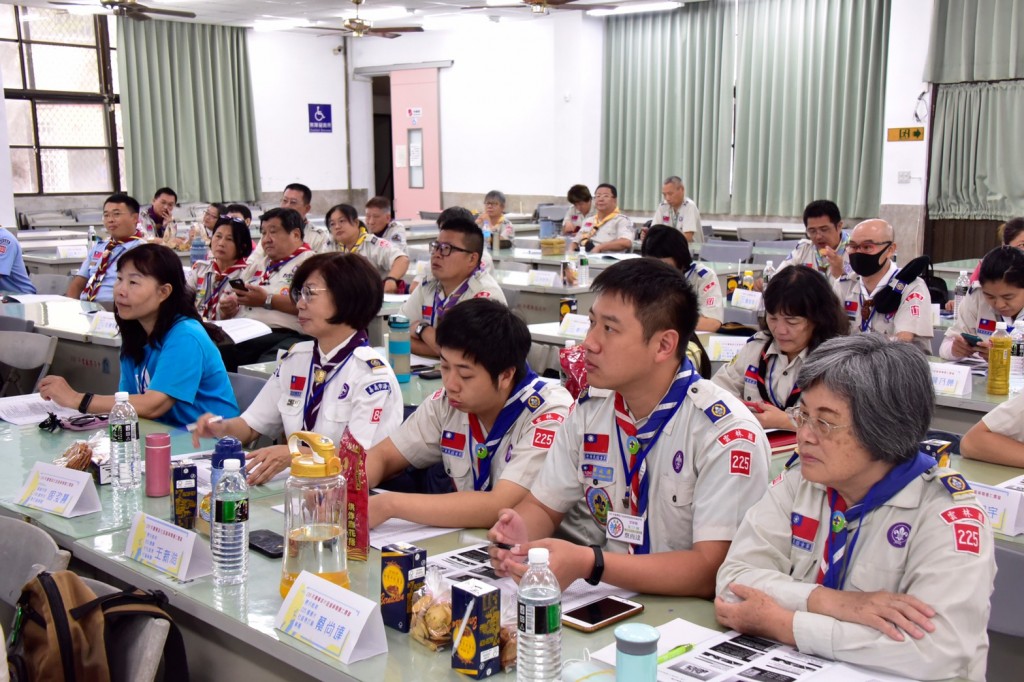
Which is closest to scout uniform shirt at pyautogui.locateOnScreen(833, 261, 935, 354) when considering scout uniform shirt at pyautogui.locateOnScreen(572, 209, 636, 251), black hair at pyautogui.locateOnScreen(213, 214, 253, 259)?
black hair at pyautogui.locateOnScreen(213, 214, 253, 259)

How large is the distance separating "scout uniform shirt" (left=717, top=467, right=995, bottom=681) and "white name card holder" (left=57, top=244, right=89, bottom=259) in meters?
7.65

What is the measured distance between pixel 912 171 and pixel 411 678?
9.25m

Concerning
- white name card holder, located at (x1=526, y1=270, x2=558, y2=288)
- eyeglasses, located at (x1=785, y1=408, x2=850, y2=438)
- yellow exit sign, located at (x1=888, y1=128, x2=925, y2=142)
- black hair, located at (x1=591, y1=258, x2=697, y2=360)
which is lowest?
white name card holder, located at (x1=526, y1=270, x2=558, y2=288)

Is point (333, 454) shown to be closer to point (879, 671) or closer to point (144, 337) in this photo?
point (879, 671)

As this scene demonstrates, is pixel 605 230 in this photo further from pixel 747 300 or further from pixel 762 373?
pixel 762 373

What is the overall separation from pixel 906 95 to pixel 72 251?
7.89 m

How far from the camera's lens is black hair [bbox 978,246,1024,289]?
4.20 meters

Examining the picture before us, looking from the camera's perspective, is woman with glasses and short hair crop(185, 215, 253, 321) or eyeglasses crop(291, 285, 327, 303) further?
woman with glasses and short hair crop(185, 215, 253, 321)

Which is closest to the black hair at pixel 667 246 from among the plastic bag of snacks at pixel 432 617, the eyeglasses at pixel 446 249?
the eyeglasses at pixel 446 249

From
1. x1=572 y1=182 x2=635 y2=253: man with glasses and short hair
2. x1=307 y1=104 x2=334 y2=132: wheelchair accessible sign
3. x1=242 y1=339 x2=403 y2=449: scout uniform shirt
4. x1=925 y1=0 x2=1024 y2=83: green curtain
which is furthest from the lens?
x1=307 y1=104 x2=334 y2=132: wheelchair accessible sign

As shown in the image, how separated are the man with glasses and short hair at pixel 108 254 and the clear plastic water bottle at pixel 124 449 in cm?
382

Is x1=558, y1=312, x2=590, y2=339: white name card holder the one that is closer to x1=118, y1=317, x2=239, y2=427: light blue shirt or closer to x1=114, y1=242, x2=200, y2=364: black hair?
x1=118, y1=317, x2=239, y2=427: light blue shirt

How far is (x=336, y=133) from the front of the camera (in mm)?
14844

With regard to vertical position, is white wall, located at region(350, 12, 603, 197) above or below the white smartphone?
above
